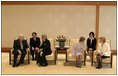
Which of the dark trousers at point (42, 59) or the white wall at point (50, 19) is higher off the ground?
the white wall at point (50, 19)

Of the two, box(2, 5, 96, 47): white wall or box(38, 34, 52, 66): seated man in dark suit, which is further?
box(2, 5, 96, 47): white wall

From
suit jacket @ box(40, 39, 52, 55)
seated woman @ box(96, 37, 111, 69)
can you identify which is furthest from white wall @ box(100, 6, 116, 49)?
suit jacket @ box(40, 39, 52, 55)

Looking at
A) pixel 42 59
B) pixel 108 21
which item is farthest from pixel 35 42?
pixel 108 21

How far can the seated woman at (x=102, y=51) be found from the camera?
788 cm

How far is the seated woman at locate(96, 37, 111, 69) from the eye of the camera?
788cm

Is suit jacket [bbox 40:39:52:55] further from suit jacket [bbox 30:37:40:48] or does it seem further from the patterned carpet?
suit jacket [bbox 30:37:40:48]

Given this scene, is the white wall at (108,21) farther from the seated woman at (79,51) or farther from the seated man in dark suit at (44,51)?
the seated man in dark suit at (44,51)

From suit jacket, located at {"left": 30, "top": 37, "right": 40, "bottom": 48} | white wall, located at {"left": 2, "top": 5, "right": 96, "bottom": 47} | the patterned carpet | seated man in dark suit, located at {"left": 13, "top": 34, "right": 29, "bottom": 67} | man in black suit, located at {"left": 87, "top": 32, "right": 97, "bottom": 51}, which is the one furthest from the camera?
white wall, located at {"left": 2, "top": 5, "right": 96, "bottom": 47}

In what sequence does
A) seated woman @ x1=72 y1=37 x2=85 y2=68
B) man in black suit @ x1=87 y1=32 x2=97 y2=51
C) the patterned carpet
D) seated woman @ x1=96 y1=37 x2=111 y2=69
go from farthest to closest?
man in black suit @ x1=87 y1=32 x2=97 y2=51, seated woman @ x1=72 y1=37 x2=85 y2=68, seated woman @ x1=96 y1=37 x2=111 y2=69, the patterned carpet

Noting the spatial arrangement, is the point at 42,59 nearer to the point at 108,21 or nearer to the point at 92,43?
the point at 92,43

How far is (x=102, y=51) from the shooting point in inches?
313

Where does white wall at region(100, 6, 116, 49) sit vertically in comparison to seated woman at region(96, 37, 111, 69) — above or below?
above

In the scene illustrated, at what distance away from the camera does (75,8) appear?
10938 mm

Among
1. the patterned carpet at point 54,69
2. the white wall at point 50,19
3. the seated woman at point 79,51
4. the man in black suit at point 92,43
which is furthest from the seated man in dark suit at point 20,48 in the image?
the white wall at point 50,19
